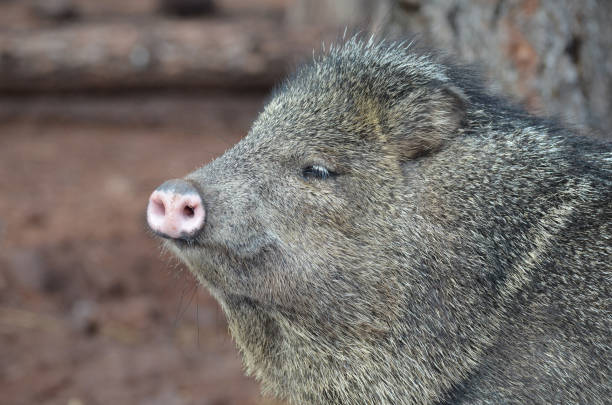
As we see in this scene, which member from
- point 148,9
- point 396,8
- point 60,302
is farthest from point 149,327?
point 148,9

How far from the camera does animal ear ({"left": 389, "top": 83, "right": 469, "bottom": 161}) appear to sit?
3.07 metres

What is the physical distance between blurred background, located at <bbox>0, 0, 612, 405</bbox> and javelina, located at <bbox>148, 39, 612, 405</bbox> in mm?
534

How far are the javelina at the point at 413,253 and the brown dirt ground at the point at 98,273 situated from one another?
0.49 metres

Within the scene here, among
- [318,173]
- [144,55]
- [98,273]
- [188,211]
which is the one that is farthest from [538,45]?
[144,55]

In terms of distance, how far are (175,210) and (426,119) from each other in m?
0.95

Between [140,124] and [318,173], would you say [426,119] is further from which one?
[140,124]

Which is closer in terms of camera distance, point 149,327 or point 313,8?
point 149,327

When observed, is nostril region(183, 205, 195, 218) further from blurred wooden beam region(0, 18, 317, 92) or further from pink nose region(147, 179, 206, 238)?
blurred wooden beam region(0, 18, 317, 92)

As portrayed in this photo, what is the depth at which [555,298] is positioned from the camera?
2926 mm

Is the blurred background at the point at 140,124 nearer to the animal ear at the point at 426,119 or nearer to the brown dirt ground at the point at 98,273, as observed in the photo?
the brown dirt ground at the point at 98,273

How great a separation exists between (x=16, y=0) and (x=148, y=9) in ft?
5.13

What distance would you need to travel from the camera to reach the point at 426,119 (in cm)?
307

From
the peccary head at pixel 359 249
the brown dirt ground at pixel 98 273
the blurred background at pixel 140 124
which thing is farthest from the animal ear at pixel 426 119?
the brown dirt ground at pixel 98 273

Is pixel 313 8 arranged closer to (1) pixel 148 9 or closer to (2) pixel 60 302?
(1) pixel 148 9
